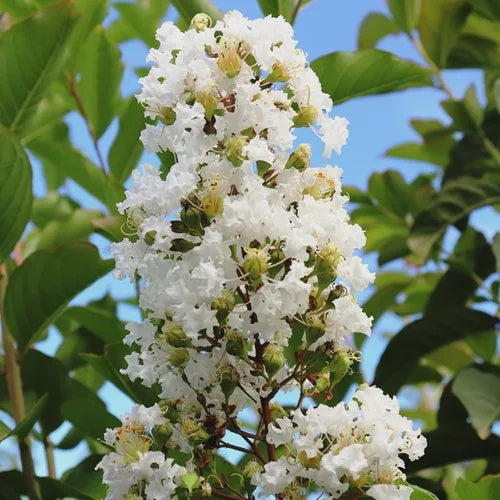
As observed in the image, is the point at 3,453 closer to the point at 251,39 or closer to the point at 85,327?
the point at 85,327

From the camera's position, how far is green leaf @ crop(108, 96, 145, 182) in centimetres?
193

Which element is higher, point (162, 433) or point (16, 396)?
point (16, 396)

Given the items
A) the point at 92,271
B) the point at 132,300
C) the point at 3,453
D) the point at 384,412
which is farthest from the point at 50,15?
the point at 3,453

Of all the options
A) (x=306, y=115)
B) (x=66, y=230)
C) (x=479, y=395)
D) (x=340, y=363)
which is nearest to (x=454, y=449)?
(x=479, y=395)

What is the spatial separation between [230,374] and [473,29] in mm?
1876

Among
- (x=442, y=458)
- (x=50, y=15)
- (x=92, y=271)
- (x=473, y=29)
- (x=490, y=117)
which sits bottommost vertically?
(x=442, y=458)

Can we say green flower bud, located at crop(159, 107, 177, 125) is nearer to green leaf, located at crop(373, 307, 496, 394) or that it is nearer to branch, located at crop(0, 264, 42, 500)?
branch, located at crop(0, 264, 42, 500)

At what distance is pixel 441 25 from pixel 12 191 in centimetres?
140

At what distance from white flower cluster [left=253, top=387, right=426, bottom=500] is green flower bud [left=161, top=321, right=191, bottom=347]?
0.15 m

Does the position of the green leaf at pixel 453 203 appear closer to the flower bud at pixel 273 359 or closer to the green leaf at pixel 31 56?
the green leaf at pixel 31 56

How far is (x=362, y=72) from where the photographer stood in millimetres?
1556

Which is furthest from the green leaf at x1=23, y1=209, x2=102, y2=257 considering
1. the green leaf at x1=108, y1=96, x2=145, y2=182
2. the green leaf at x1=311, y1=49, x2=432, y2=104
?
the green leaf at x1=311, y1=49, x2=432, y2=104

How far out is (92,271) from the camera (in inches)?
61.3

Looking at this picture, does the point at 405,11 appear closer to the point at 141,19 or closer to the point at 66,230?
the point at 141,19
